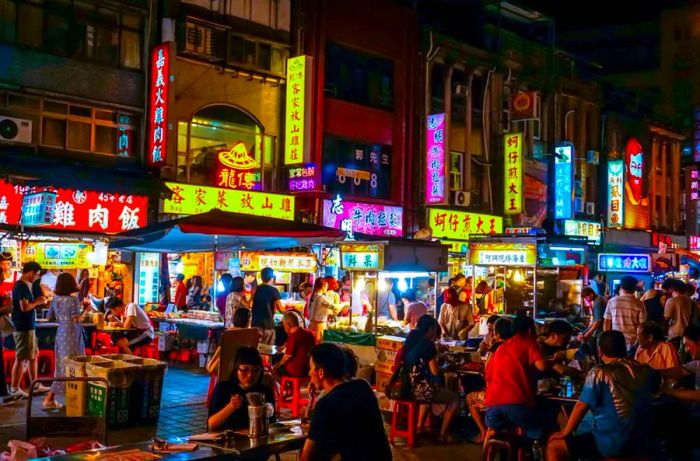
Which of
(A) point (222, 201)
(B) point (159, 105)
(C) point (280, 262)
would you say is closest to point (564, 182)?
(C) point (280, 262)

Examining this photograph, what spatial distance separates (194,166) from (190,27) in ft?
11.0

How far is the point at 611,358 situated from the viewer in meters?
6.57

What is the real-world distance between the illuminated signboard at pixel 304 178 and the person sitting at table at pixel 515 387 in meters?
12.4

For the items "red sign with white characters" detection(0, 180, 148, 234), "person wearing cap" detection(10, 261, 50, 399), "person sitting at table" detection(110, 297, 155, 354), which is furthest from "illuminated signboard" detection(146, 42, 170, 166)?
"person wearing cap" detection(10, 261, 50, 399)

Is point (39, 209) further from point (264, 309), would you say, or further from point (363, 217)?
point (363, 217)

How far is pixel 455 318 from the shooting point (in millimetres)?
14086

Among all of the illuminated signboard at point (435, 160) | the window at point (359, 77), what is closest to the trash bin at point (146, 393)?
the window at point (359, 77)

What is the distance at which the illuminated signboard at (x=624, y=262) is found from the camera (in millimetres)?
23658

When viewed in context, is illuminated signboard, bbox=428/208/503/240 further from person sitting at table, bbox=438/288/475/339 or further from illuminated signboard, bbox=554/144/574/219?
person sitting at table, bbox=438/288/475/339

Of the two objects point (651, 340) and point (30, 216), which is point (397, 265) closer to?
point (651, 340)

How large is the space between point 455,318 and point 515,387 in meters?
6.18

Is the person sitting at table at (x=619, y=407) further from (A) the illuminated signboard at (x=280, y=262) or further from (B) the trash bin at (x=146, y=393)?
(A) the illuminated signboard at (x=280, y=262)

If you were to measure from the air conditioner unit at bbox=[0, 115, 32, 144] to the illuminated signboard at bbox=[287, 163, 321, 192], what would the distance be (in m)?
6.53

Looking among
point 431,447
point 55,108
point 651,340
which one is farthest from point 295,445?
point 55,108
